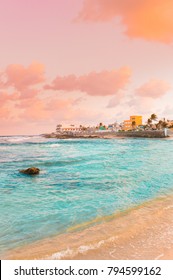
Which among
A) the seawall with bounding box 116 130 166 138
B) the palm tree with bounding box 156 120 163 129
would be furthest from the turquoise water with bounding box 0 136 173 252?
the palm tree with bounding box 156 120 163 129

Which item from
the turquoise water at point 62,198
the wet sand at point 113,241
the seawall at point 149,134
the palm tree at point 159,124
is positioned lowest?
the turquoise water at point 62,198

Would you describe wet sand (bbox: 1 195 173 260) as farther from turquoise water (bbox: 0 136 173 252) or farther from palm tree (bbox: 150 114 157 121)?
palm tree (bbox: 150 114 157 121)

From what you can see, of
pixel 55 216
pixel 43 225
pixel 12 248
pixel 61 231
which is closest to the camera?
pixel 12 248

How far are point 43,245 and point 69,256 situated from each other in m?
1.06

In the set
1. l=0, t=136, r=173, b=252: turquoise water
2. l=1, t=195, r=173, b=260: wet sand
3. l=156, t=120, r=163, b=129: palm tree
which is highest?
l=156, t=120, r=163, b=129: palm tree

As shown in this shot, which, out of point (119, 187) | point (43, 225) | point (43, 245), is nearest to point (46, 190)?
point (119, 187)

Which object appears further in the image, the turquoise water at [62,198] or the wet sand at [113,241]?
the turquoise water at [62,198]

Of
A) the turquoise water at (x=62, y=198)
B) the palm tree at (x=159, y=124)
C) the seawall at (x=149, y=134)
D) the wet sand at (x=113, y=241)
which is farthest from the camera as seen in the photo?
the palm tree at (x=159, y=124)

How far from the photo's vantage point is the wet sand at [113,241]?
644cm

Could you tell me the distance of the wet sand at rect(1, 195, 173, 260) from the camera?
6438 mm

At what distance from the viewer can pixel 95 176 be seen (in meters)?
19.5

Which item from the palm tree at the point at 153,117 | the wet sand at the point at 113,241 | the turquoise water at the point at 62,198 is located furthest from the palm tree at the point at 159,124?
the wet sand at the point at 113,241

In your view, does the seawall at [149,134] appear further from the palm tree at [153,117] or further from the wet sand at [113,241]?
Result: the wet sand at [113,241]

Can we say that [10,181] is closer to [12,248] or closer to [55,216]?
[55,216]
